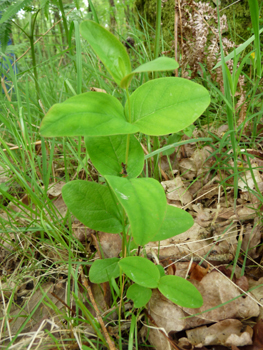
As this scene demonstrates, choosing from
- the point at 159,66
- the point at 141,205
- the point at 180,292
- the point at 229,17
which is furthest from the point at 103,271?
the point at 229,17

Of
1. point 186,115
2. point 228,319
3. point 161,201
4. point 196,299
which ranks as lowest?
point 228,319

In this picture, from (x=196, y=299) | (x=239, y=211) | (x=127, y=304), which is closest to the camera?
(x=196, y=299)

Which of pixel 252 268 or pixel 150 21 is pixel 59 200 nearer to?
pixel 252 268

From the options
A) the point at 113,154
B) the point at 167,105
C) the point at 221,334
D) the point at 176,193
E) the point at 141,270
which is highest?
the point at 167,105

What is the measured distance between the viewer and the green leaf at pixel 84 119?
0.52 metres

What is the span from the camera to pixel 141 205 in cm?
53

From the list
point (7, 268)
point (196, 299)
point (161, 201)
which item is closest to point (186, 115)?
point (161, 201)

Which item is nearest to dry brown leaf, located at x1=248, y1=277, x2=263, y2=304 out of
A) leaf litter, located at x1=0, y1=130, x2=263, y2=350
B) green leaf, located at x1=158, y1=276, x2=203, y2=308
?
leaf litter, located at x1=0, y1=130, x2=263, y2=350

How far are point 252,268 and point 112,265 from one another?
538mm

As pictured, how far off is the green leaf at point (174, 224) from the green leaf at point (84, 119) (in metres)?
0.32

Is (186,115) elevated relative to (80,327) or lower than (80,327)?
elevated

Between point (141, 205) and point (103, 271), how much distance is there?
1.13ft

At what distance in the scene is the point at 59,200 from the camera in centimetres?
131

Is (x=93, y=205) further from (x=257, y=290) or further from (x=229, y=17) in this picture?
(x=229, y=17)
